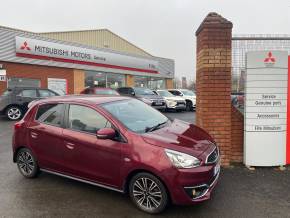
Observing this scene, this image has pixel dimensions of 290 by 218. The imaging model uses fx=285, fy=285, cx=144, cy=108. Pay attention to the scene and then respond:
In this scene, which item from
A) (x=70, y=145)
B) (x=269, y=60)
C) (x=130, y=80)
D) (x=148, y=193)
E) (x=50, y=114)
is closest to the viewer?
(x=148, y=193)

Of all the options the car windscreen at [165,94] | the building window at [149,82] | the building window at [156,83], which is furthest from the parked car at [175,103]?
the building window at [156,83]

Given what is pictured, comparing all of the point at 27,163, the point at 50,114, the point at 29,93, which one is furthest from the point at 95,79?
the point at 50,114

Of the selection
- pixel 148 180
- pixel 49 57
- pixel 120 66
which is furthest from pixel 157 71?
pixel 148 180

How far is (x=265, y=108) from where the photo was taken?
18.0 ft

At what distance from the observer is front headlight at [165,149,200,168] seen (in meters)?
3.55

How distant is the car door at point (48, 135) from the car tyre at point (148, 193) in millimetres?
1386

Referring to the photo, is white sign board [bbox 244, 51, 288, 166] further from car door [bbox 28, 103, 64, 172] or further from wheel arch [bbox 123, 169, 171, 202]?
car door [bbox 28, 103, 64, 172]

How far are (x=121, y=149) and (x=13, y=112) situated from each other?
11.1 meters

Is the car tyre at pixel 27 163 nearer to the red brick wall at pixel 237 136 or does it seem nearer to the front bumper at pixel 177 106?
the red brick wall at pixel 237 136

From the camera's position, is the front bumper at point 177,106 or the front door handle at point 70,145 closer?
the front door handle at point 70,145

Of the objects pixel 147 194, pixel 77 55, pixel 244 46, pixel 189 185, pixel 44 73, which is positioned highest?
pixel 77 55

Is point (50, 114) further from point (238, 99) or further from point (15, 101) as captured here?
point (15, 101)

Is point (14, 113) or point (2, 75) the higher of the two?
point (2, 75)

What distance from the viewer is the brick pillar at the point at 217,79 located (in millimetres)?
5527
